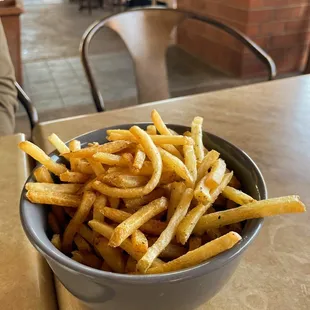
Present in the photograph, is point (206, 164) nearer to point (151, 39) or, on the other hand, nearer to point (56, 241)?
point (56, 241)

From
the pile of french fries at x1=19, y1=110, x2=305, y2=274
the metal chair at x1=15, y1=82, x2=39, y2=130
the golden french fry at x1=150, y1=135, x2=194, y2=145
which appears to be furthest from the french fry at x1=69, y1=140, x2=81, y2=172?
the metal chair at x1=15, y1=82, x2=39, y2=130

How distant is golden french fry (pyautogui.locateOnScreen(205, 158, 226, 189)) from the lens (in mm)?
489

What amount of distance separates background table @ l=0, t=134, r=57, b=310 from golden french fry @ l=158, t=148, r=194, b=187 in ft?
0.81

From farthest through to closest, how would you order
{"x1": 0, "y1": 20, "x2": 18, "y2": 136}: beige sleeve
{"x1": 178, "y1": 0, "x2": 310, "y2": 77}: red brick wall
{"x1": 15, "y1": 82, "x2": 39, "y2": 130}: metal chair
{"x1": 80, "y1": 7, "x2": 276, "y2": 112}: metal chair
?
{"x1": 178, "y1": 0, "x2": 310, "y2": 77}: red brick wall, {"x1": 80, "y1": 7, "x2": 276, "y2": 112}: metal chair, {"x1": 0, "y1": 20, "x2": 18, "y2": 136}: beige sleeve, {"x1": 15, "y1": 82, "x2": 39, "y2": 130}: metal chair

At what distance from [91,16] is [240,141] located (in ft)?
17.6

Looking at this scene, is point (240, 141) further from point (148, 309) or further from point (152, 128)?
point (148, 309)

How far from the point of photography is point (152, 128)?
631 mm

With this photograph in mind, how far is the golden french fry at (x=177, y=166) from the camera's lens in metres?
0.50

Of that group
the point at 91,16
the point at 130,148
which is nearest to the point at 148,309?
the point at 130,148

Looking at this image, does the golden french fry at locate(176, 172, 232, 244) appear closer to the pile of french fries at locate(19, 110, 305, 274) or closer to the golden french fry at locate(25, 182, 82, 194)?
the pile of french fries at locate(19, 110, 305, 274)

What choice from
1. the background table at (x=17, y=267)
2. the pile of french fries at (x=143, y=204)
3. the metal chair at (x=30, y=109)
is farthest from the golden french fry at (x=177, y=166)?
the metal chair at (x=30, y=109)

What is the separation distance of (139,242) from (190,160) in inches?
5.4

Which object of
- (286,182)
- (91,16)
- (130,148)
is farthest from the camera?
(91,16)

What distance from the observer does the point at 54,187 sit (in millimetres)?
527
